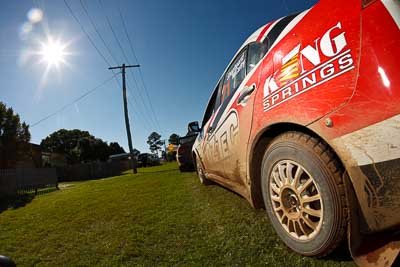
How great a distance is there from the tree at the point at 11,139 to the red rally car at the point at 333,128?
102 feet

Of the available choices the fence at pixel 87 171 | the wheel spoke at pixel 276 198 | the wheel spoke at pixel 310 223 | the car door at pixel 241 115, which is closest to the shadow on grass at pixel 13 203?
the car door at pixel 241 115

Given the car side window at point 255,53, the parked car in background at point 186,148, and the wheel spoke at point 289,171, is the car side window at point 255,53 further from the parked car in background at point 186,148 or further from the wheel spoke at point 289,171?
the parked car in background at point 186,148

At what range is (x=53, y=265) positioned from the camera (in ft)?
6.08

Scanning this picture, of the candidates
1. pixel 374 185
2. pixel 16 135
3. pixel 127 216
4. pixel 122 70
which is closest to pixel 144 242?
pixel 127 216

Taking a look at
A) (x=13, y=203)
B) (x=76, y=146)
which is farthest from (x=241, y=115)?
(x=76, y=146)

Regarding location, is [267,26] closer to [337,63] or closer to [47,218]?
[337,63]

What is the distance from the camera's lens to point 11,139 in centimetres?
2408

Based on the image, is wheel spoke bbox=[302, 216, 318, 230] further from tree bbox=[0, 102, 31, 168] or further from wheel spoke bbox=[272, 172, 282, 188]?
tree bbox=[0, 102, 31, 168]

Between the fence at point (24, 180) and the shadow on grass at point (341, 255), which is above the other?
the fence at point (24, 180)

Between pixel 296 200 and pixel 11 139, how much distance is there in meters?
31.7

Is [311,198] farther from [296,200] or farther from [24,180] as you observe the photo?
[24,180]

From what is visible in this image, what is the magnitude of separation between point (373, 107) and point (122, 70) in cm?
2139

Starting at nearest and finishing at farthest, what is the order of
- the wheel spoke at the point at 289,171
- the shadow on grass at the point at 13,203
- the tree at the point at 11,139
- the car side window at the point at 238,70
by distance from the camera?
the wheel spoke at the point at 289,171 < the car side window at the point at 238,70 < the shadow on grass at the point at 13,203 < the tree at the point at 11,139

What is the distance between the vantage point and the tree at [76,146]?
52809 mm
